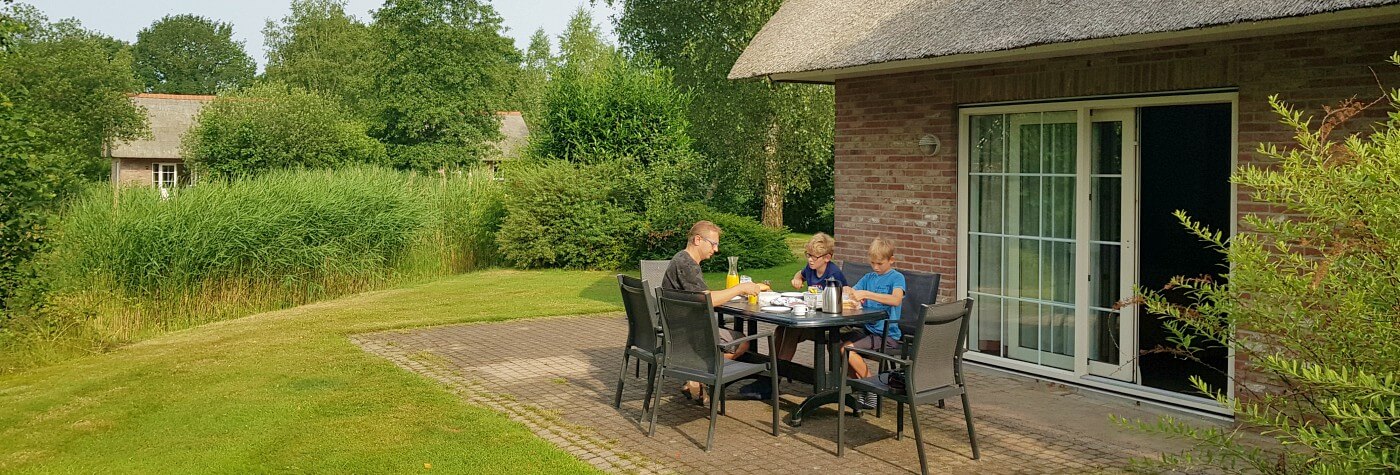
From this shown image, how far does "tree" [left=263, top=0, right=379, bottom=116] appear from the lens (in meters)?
52.4

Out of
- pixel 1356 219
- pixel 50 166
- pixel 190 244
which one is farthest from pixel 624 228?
pixel 1356 219

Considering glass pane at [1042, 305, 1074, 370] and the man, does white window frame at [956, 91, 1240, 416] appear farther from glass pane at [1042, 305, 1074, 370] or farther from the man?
the man

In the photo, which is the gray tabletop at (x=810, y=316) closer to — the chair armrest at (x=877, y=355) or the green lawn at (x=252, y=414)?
the chair armrest at (x=877, y=355)

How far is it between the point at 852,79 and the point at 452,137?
113ft

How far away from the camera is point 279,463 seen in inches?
250

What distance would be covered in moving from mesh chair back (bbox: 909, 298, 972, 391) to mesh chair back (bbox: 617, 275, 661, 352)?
1.83 m

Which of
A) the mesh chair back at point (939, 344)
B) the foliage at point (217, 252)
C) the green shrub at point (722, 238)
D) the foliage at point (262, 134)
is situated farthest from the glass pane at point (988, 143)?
the foliage at point (262, 134)

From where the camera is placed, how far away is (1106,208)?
814cm

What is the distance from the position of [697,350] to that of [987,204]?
11.3ft

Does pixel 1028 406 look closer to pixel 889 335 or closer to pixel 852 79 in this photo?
pixel 889 335

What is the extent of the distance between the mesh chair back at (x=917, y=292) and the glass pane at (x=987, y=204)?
4.69ft

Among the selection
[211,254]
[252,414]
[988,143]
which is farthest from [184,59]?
[988,143]

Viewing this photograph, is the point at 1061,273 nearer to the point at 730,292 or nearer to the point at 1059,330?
the point at 1059,330

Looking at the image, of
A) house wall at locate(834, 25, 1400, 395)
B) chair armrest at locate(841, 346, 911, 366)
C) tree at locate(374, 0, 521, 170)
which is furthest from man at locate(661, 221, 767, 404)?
tree at locate(374, 0, 521, 170)
